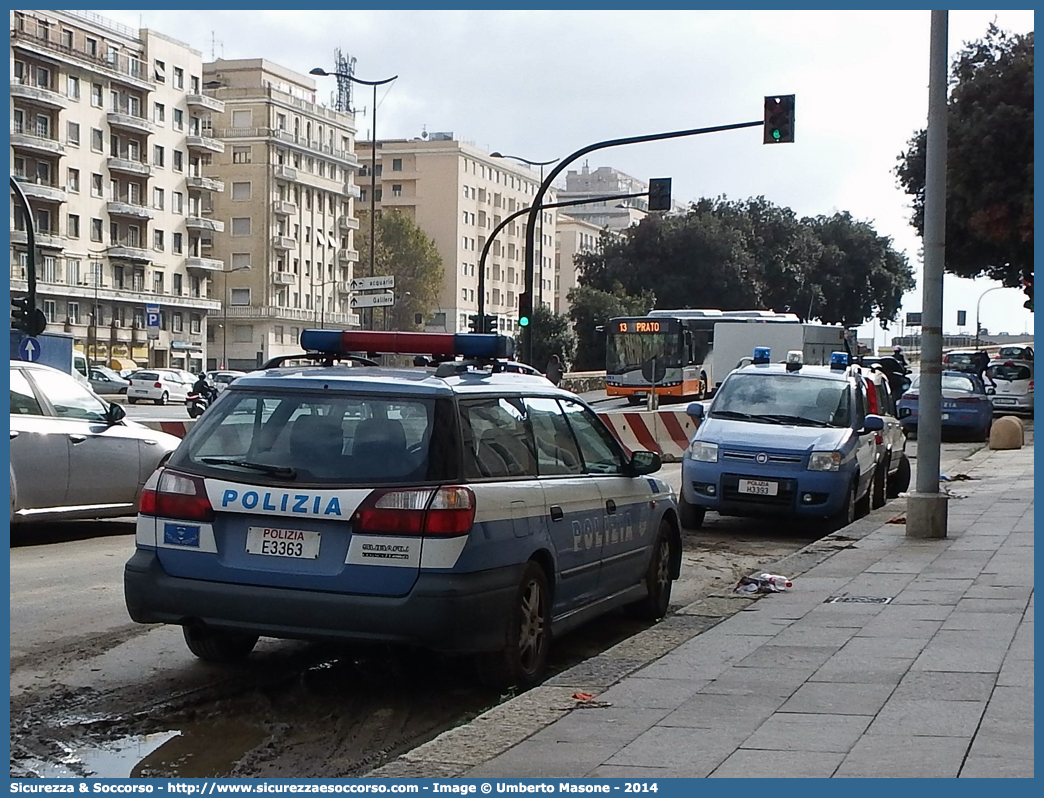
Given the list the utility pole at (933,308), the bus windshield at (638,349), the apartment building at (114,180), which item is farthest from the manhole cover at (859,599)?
the apartment building at (114,180)

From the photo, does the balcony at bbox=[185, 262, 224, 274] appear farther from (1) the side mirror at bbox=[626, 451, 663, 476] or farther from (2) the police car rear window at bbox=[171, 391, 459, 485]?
(2) the police car rear window at bbox=[171, 391, 459, 485]

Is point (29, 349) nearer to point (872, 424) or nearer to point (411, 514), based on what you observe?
point (872, 424)

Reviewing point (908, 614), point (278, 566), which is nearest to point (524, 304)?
point (908, 614)

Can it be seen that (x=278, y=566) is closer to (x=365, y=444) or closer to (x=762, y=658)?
(x=365, y=444)

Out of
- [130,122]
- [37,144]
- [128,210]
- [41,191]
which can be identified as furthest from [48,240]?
[130,122]

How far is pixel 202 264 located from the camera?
9462 centimetres

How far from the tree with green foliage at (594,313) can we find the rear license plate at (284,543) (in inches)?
2653

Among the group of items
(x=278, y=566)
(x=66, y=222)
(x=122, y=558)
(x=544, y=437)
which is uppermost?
(x=66, y=222)

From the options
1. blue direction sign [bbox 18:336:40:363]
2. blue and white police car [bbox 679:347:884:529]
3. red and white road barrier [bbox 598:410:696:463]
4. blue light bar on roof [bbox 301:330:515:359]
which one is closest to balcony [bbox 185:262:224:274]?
blue direction sign [bbox 18:336:40:363]

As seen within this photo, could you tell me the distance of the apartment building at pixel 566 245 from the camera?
146125 mm

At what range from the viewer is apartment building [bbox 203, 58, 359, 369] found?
102 m

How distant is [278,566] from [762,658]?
2.60 metres

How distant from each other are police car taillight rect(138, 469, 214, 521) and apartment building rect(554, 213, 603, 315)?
137 m
